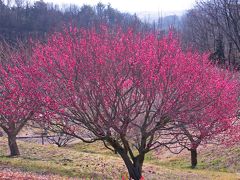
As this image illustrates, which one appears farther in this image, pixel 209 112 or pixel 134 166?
pixel 134 166

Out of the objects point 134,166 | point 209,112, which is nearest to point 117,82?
point 209,112

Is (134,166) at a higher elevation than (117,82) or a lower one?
lower

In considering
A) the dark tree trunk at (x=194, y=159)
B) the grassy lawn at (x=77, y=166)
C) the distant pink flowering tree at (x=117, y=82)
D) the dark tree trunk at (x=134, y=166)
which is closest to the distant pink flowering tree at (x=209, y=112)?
the distant pink flowering tree at (x=117, y=82)

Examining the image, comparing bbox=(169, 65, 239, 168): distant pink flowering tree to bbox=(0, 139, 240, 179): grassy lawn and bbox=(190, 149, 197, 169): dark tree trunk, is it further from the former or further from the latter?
bbox=(190, 149, 197, 169): dark tree trunk

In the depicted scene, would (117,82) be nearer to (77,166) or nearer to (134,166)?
(134,166)

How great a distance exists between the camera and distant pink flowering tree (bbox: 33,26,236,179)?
9.05m

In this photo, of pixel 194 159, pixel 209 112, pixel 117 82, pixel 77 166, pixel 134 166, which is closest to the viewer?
pixel 117 82

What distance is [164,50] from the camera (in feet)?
31.6

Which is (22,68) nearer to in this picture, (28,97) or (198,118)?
(28,97)

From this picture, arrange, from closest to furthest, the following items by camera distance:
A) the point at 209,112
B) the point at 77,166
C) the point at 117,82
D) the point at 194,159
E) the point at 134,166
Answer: the point at 117,82, the point at 209,112, the point at 134,166, the point at 77,166, the point at 194,159

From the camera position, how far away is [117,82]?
9.17 m

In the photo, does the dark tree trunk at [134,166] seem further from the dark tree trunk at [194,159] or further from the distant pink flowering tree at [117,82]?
the dark tree trunk at [194,159]

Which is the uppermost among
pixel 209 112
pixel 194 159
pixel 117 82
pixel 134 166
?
pixel 117 82

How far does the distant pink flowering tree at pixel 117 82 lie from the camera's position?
905cm
